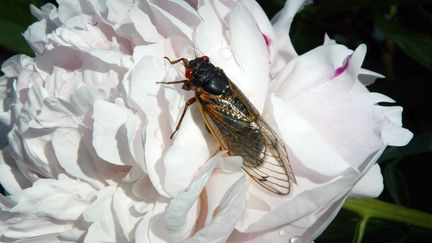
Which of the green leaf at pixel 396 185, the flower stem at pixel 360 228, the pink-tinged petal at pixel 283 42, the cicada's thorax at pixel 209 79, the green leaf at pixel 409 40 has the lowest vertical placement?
the green leaf at pixel 396 185

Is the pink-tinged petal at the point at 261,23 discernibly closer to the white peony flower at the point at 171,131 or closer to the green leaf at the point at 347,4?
the white peony flower at the point at 171,131

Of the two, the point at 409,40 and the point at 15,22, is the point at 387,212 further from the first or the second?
the point at 15,22

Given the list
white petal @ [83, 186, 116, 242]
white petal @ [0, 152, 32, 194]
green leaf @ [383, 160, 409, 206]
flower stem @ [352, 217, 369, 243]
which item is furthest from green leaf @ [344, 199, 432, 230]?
white petal @ [0, 152, 32, 194]

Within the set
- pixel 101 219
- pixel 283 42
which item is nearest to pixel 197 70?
pixel 283 42

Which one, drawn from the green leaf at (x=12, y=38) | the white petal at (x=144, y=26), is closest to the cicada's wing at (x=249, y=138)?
the white petal at (x=144, y=26)

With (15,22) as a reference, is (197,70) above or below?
above

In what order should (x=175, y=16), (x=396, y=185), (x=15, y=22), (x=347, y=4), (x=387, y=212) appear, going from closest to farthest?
(x=175, y=16) < (x=387, y=212) < (x=396, y=185) < (x=347, y=4) < (x=15, y=22)
